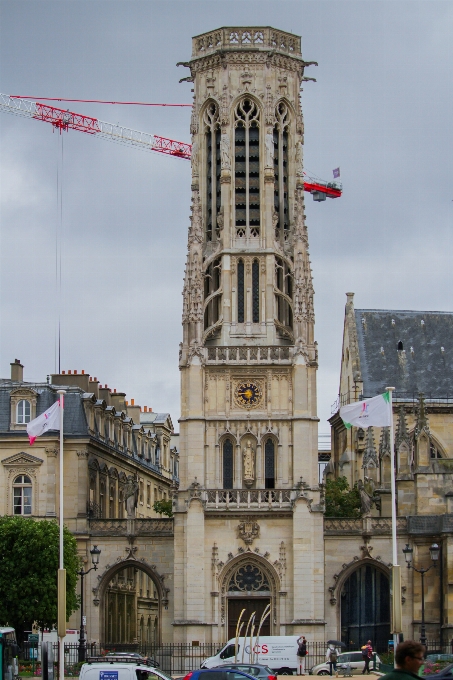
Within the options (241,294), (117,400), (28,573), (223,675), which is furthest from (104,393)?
(223,675)

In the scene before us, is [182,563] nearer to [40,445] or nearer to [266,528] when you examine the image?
[266,528]

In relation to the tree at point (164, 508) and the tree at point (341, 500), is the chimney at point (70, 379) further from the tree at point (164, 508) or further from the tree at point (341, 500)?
the tree at point (341, 500)

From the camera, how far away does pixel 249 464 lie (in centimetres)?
7025

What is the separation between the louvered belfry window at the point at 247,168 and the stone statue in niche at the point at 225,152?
0.71m

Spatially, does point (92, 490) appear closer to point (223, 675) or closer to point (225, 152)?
point (225, 152)

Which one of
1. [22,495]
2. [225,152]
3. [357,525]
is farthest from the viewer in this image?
[225,152]

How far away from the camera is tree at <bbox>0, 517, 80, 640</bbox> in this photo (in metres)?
60.6

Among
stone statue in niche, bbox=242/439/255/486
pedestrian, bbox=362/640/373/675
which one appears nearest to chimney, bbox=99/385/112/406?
stone statue in niche, bbox=242/439/255/486

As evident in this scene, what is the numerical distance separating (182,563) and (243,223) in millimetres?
19488

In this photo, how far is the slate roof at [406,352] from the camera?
3420 inches

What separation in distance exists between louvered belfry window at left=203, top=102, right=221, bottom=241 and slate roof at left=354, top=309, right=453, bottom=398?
699 inches

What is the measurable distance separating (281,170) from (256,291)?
741cm

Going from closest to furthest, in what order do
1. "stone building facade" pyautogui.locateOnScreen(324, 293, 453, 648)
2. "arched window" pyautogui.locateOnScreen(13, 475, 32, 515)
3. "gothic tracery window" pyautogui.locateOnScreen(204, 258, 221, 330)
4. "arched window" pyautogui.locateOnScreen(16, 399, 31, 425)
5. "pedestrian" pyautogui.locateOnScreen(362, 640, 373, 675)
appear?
"pedestrian" pyautogui.locateOnScreen(362, 640, 373, 675)
"stone building facade" pyautogui.locateOnScreen(324, 293, 453, 648)
"arched window" pyautogui.locateOnScreen(13, 475, 32, 515)
"gothic tracery window" pyautogui.locateOnScreen(204, 258, 221, 330)
"arched window" pyautogui.locateOnScreen(16, 399, 31, 425)

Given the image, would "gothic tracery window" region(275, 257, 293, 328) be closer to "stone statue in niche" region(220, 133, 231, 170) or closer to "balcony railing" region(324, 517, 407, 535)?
"stone statue in niche" region(220, 133, 231, 170)
